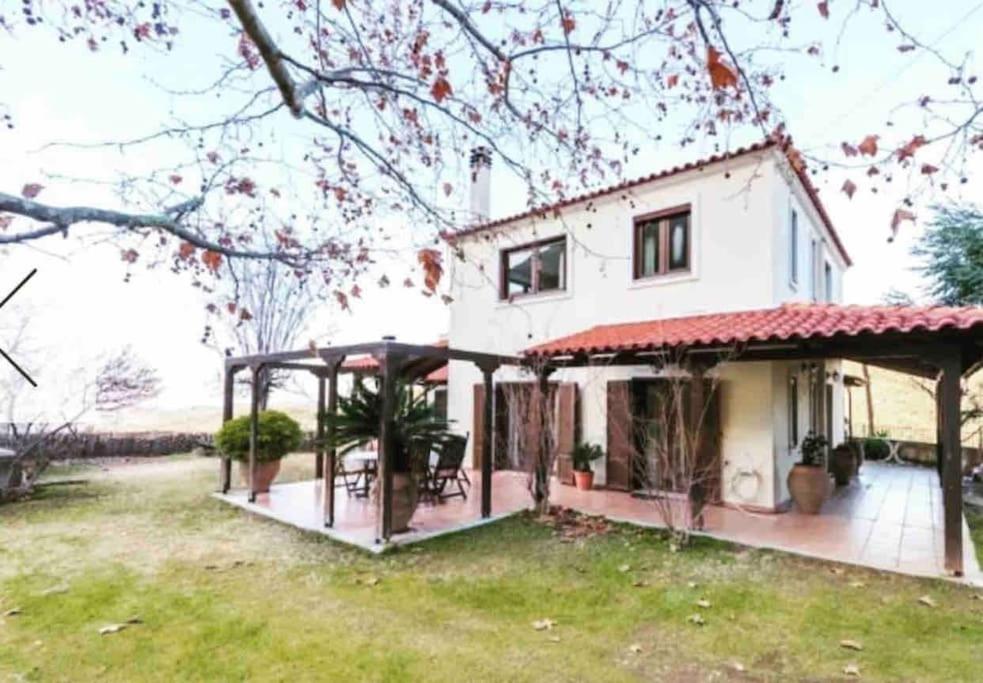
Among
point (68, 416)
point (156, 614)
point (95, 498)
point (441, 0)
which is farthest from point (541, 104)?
point (68, 416)

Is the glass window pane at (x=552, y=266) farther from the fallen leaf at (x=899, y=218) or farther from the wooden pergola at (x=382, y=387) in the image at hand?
the fallen leaf at (x=899, y=218)

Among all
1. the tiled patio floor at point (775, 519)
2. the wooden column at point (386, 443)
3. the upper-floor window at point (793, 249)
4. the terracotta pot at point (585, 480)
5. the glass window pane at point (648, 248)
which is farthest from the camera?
the terracotta pot at point (585, 480)

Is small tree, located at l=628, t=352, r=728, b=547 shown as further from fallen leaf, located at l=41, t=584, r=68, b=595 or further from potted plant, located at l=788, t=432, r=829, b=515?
fallen leaf, located at l=41, t=584, r=68, b=595

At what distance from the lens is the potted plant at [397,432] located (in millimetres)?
7977

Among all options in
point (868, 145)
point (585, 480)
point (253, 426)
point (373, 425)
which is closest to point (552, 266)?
point (585, 480)

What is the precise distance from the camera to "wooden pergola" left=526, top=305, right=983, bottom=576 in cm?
641

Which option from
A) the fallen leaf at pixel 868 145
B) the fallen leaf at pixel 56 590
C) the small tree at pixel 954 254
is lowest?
the fallen leaf at pixel 56 590

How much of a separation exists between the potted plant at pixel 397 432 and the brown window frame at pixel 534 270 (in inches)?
224

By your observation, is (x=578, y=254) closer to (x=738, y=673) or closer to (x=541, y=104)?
(x=541, y=104)

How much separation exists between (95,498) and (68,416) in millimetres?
4228

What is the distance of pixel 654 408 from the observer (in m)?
11.0

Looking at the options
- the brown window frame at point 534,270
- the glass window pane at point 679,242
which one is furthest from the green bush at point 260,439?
the glass window pane at point 679,242

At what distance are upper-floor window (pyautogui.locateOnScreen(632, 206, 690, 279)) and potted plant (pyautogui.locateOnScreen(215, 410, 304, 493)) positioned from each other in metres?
7.65

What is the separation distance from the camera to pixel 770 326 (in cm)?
786
